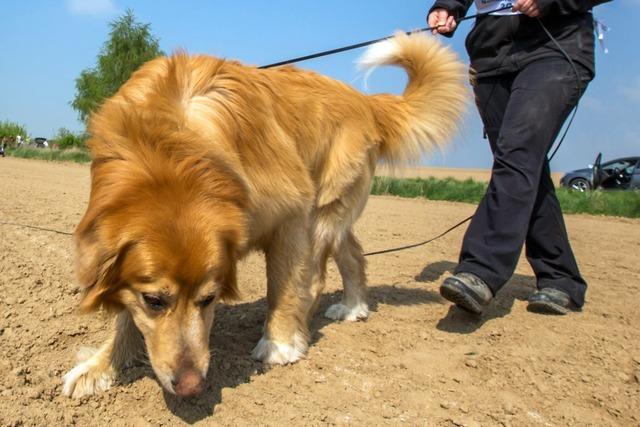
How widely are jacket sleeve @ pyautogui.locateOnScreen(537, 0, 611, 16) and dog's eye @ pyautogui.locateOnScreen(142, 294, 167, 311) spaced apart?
8.91 ft

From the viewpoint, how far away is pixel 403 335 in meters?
3.49

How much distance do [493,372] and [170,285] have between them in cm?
167

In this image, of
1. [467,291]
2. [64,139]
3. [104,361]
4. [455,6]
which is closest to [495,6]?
[455,6]

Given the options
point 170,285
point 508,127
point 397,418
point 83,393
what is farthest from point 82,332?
point 508,127

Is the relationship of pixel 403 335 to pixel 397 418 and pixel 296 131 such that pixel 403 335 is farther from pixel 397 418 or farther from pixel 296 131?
pixel 296 131

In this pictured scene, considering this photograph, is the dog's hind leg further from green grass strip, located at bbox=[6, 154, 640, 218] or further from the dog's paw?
green grass strip, located at bbox=[6, 154, 640, 218]

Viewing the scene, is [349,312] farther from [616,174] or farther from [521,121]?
[616,174]

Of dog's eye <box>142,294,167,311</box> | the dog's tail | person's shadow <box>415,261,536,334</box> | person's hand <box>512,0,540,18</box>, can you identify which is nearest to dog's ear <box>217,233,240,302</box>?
dog's eye <box>142,294,167,311</box>

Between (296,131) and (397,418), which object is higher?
(296,131)

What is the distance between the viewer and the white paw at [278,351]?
3080 millimetres

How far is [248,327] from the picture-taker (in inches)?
144

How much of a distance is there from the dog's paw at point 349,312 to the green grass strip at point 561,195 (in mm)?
6732

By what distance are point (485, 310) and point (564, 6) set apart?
6.46 ft

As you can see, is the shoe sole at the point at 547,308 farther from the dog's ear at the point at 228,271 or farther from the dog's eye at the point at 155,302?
the dog's eye at the point at 155,302
